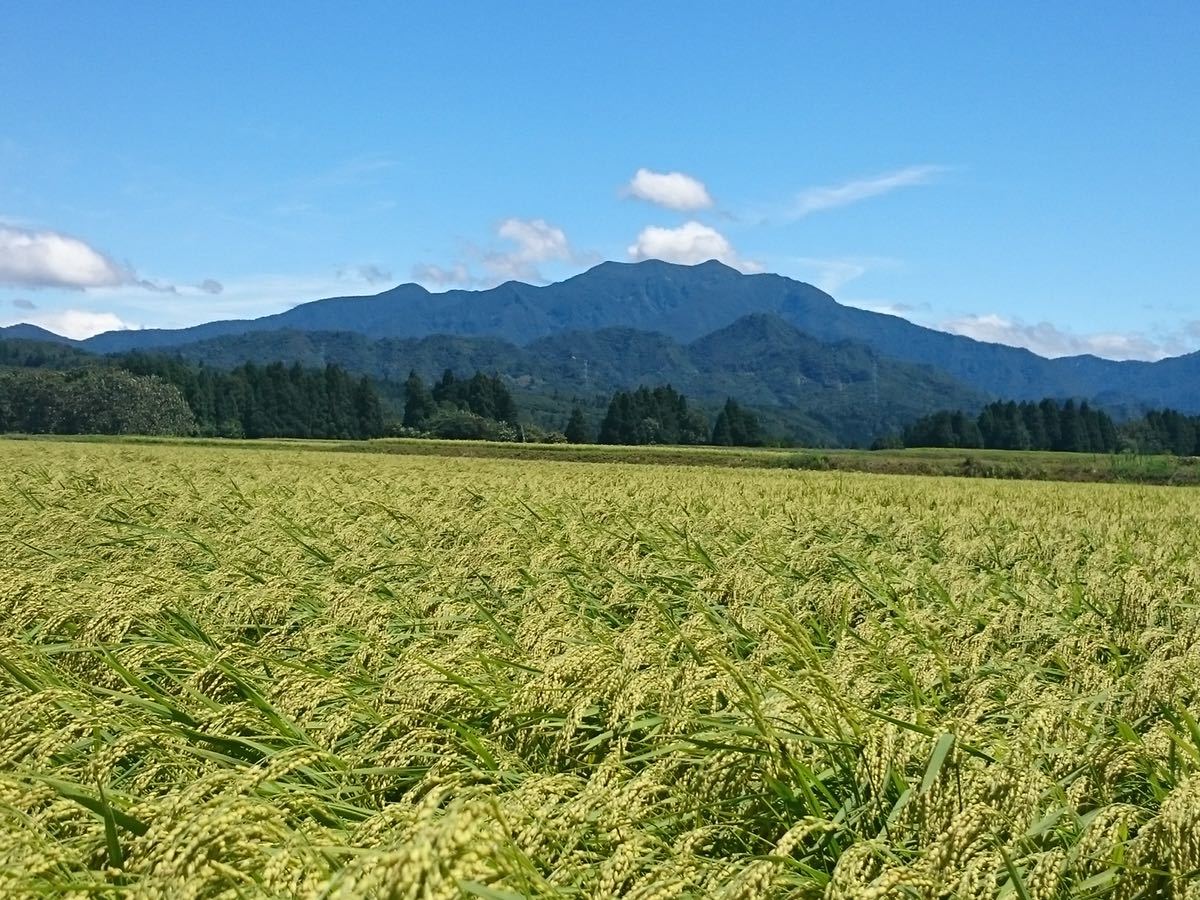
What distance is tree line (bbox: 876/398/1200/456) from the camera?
493 feet

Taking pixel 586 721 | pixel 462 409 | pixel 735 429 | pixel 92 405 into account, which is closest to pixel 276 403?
pixel 92 405

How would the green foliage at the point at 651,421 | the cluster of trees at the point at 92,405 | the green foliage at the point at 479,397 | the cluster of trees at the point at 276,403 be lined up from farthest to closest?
the cluster of trees at the point at 276,403
the green foliage at the point at 479,397
the green foliage at the point at 651,421
the cluster of trees at the point at 92,405

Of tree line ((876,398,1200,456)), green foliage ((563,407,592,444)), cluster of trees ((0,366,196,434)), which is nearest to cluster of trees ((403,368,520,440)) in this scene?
green foliage ((563,407,592,444))

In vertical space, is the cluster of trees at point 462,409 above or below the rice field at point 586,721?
above

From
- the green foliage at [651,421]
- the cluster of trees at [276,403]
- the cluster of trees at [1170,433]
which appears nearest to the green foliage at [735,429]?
the green foliage at [651,421]

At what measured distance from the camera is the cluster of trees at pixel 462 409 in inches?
5458

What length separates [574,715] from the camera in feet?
12.4

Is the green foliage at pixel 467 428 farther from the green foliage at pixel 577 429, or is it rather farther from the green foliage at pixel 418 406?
the green foliage at pixel 577 429

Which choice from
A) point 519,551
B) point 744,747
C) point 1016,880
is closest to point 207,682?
point 744,747

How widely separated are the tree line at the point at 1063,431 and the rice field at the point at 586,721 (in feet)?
476

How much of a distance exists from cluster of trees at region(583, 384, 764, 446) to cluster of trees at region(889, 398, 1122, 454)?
78.6 feet

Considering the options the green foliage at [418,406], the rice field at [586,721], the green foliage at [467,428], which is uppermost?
the green foliage at [418,406]

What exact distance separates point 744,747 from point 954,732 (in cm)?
78

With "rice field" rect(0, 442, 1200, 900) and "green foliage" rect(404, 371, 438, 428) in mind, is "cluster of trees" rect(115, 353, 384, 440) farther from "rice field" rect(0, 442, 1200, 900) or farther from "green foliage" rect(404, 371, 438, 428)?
"rice field" rect(0, 442, 1200, 900)
